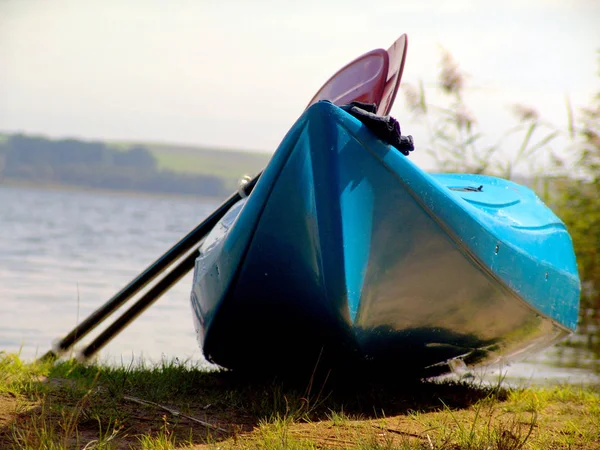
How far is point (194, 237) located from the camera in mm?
4660

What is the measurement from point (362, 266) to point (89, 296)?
20.3 ft

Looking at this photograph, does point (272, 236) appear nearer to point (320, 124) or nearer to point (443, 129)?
point (320, 124)

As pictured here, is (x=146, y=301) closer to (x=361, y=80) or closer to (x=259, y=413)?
(x=259, y=413)

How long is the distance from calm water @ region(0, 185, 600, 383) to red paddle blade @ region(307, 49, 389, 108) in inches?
72.5

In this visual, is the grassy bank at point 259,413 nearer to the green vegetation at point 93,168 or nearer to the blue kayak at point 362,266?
the blue kayak at point 362,266

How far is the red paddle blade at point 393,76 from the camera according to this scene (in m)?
3.89

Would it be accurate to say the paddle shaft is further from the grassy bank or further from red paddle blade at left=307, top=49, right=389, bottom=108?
red paddle blade at left=307, top=49, right=389, bottom=108

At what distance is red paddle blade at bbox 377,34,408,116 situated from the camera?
389cm

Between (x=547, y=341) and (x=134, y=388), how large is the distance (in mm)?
2270

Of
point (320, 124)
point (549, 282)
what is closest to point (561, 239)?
point (549, 282)

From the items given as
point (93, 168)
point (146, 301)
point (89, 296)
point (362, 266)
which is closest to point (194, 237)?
point (146, 301)

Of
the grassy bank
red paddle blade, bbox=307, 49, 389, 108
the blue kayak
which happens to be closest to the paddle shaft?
the grassy bank

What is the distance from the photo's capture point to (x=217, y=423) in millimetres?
3100

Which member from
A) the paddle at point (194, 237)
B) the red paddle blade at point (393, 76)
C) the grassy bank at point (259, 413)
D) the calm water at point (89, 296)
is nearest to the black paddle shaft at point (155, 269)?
the paddle at point (194, 237)
